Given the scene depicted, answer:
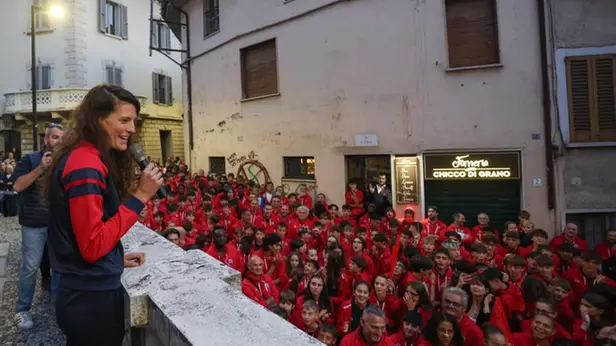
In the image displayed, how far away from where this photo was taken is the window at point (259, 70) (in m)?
12.6

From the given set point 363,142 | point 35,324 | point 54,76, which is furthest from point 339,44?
point 54,76

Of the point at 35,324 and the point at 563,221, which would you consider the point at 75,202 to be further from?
the point at 563,221

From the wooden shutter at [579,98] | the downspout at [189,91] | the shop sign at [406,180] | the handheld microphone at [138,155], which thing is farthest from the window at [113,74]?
the handheld microphone at [138,155]

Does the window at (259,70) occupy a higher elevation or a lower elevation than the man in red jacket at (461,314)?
higher

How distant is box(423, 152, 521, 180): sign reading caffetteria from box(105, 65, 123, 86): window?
66.9 ft

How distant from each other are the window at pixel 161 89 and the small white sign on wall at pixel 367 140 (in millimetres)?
18980

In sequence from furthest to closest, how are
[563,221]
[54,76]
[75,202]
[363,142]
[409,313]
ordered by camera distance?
[54,76] < [363,142] < [563,221] < [409,313] < [75,202]

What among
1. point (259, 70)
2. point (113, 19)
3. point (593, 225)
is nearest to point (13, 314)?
point (259, 70)

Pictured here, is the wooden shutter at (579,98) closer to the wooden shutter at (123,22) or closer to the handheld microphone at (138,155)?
the handheld microphone at (138,155)

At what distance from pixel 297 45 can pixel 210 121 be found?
5.33 m

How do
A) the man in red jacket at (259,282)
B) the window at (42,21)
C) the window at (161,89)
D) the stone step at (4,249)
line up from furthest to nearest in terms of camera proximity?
the window at (161,89) → the window at (42,21) → the stone step at (4,249) → the man in red jacket at (259,282)

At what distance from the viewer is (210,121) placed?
15.2 meters

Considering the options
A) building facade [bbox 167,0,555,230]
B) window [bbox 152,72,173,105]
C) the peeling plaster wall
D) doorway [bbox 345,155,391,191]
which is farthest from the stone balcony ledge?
window [bbox 152,72,173,105]

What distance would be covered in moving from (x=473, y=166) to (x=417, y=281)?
5527 millimetres
